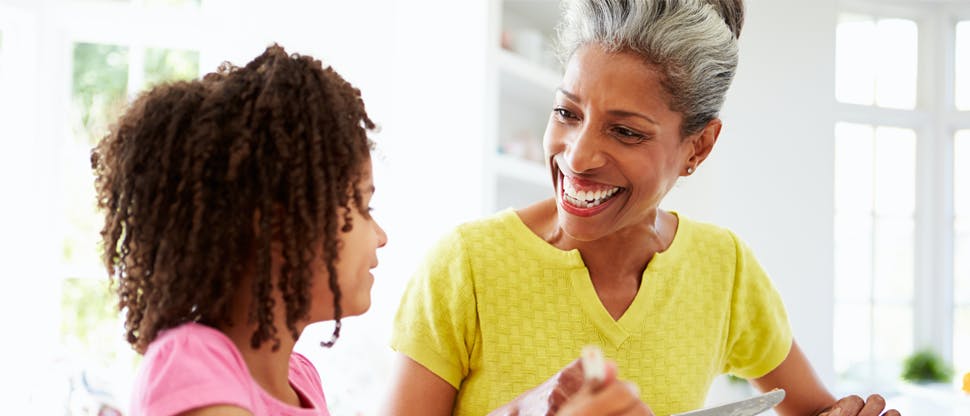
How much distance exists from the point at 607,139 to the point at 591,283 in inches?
10.3

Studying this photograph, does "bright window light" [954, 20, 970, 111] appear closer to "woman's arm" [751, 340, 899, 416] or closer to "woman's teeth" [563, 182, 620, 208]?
"woman's arm" [751, 340, 899, 416]

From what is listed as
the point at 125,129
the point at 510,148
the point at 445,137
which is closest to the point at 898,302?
the point at 510,148

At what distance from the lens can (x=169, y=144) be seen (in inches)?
39.9

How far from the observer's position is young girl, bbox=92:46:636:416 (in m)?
1.00

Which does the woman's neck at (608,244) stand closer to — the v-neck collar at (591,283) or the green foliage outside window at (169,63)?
the v-neck collar at (591,283)

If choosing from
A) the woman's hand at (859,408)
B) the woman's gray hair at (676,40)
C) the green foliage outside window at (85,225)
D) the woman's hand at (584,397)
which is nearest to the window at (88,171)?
the green foliage outside window at (85,225)

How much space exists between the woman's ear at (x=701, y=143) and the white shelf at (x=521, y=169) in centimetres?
223

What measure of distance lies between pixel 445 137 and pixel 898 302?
3.59 m

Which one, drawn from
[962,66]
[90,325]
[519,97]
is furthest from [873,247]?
[90,325]

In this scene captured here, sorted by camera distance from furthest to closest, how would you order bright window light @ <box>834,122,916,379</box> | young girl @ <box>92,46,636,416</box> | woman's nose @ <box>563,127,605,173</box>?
bright window light @ <box>834,122,916,379</box>
woman's nose @ <box>563,127,605,173</box>
young girl @ <box>92,46,636,416</box>

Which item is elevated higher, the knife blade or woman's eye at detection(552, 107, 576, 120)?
woman's eye at detection(552, 107, 576, 120)

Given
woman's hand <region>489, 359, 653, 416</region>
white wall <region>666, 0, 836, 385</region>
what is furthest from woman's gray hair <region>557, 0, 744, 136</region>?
white wall <region>666, 0, 836, 385</region>

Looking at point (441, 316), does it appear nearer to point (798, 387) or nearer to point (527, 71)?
point (798, 387)

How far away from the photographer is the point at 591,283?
1620 millimetres
